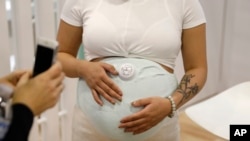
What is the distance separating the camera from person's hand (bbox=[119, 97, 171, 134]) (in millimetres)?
1288

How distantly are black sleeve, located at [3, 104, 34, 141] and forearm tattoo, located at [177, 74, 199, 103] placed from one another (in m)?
0.64

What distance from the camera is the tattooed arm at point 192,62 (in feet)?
4.60

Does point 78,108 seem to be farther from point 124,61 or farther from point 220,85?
point 220,85

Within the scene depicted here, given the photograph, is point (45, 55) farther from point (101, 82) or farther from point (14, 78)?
point (101, 82)

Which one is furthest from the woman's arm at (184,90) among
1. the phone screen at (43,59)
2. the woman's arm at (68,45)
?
the phone screen at (43,59)

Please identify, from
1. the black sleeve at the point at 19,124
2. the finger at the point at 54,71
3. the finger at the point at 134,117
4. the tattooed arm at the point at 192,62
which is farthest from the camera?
the tattooed arm at the point at 192,62

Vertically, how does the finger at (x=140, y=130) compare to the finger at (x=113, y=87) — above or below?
below

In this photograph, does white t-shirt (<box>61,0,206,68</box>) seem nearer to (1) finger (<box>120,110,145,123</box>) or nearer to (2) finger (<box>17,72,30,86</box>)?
(1) finger (<box>120,110,145,123</box>)

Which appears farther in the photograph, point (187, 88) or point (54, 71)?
point (187, 88)

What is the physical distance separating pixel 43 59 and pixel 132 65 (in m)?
0.39

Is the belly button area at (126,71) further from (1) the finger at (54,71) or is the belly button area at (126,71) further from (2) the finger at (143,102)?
(1) the finger at (54,71)

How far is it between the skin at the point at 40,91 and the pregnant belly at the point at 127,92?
1.09ft

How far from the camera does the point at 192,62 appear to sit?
144 cm

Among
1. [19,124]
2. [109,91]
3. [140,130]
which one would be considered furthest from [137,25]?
[19,124]
